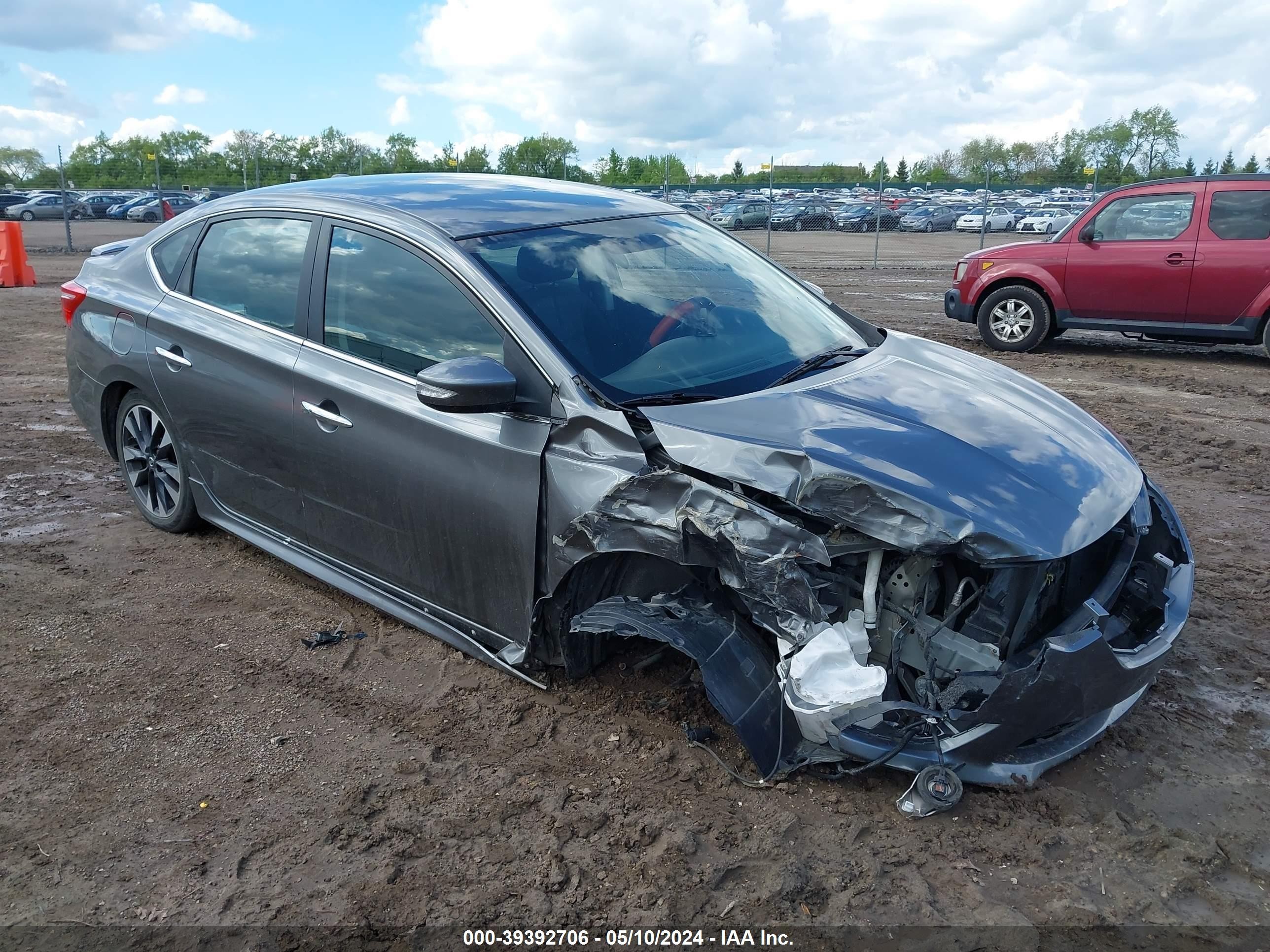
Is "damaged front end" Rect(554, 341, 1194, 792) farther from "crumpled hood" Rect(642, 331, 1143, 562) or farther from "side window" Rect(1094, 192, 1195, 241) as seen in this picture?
"side window" Rect(1094, 192, 1195, 241)

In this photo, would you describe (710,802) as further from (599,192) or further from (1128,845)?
(599,192)

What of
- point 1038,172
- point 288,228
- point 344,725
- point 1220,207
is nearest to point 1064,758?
point 344,725

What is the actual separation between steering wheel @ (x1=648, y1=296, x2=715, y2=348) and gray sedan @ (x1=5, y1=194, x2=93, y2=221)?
43.7 meters

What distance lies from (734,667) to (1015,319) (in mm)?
8828

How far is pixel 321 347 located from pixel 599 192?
55.9 inches

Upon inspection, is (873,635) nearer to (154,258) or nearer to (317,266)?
(317,266)

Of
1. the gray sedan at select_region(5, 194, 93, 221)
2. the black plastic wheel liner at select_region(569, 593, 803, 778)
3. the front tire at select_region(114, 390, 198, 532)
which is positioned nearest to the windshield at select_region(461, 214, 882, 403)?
the black plastic wheel liner at select_region(569, 593, 803, 778)

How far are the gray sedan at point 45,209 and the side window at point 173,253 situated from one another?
136 ft

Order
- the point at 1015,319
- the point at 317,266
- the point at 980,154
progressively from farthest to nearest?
the point at 980,154
the point at 1015,319
the point at 317,266

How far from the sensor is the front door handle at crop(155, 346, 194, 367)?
4273 mm

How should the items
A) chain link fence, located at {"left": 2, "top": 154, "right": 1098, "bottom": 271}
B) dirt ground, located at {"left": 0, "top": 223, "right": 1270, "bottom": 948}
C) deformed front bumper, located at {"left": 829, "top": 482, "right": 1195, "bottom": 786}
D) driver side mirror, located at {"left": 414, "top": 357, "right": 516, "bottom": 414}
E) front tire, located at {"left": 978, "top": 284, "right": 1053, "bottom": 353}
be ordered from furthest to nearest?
chain link fence, located at {"left": 2, "top": 154, "right": 1098, "bottom": 271}, front tire, located at {"left": 978, "top": 284, "right": 1053, "bottom": 353}, driver side mirror, located at {"left": 414, "top": 357, "right": 516, "bottom": 414}, deformed front bumper, located at {"left": 829, "top": 482, "right": 1195, "bottom": 786}, dirt ground, located at {"left": 0, "top": 223, "right": 1270, "bottom": 948}

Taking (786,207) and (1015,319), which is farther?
(786,207)

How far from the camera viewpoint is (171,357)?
14.3 feet

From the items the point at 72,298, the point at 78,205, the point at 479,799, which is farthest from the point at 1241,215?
the point at 78,205
